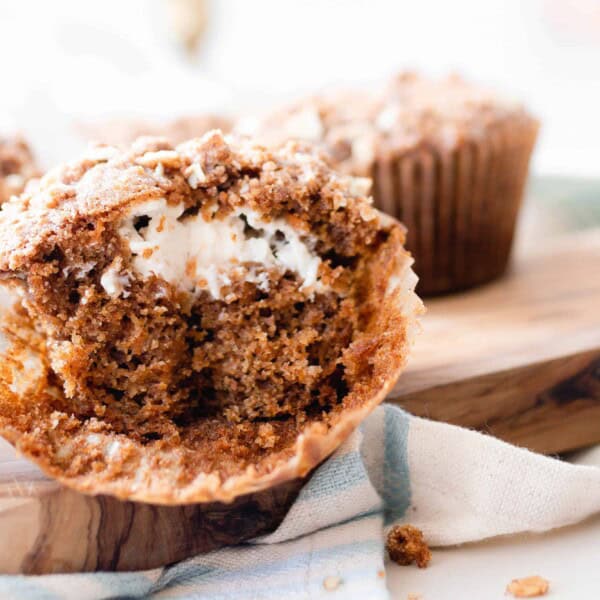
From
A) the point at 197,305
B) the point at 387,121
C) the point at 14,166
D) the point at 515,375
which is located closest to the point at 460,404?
the point at 515,375

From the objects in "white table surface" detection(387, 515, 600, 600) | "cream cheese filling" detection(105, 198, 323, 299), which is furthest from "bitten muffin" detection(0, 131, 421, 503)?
"white table surface" detection(387, 515, 600, 600)

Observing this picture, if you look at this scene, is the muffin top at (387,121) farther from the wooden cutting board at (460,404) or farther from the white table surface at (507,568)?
the white table surface at (507,568)

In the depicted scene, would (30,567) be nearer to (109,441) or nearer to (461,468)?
(109,441)

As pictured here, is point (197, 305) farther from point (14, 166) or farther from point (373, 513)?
point (14, 166)

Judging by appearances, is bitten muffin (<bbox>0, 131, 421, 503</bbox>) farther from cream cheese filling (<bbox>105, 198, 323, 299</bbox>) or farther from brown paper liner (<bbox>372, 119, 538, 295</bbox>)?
brown paper liner (<bbox>372, 119, 538, 295</bbox>)

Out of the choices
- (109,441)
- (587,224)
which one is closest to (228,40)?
(587,224)
